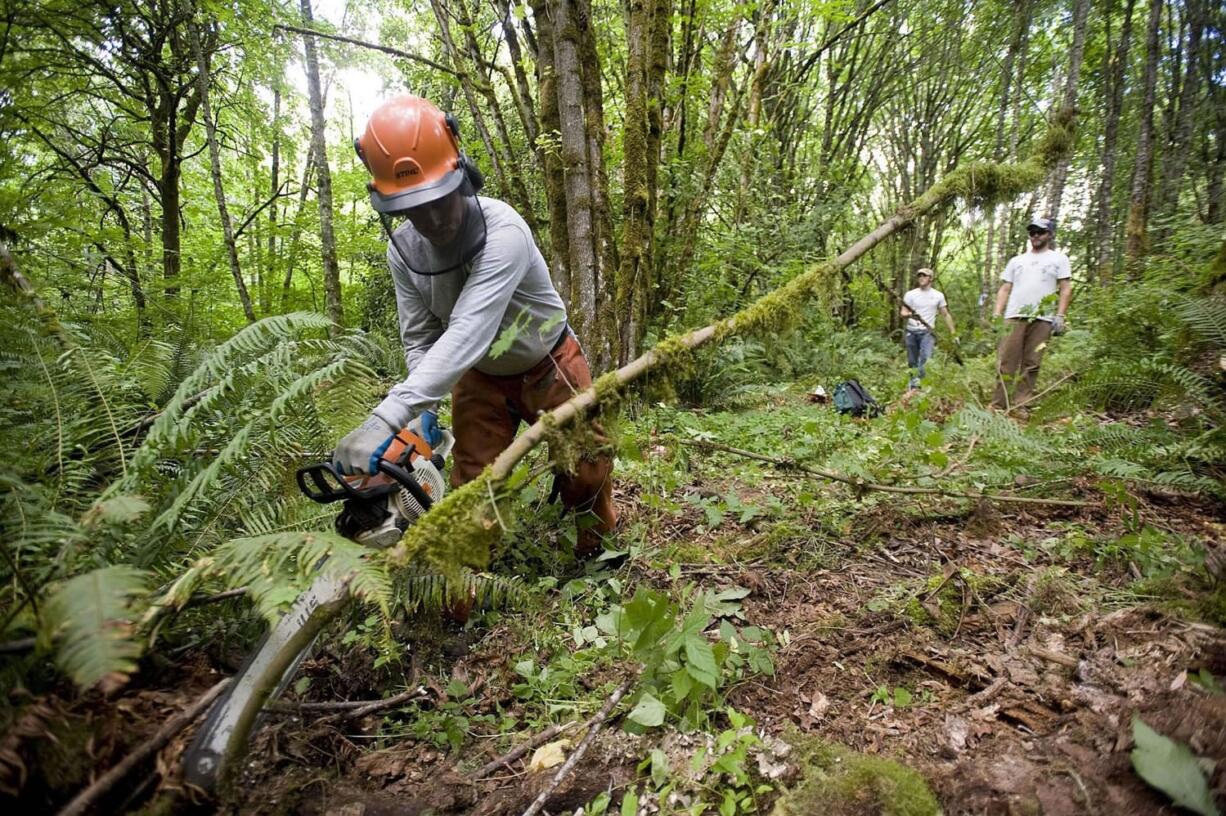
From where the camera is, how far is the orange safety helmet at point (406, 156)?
2062 millimetres

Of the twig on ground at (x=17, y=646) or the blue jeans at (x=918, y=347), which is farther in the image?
the blue jeans at (x=918, y=347)

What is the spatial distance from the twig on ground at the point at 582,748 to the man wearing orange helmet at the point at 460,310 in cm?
94

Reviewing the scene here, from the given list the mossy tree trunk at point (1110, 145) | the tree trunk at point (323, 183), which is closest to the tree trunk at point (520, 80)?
the tree trunk at point (323, 183)

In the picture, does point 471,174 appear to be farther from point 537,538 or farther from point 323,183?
point 323,183

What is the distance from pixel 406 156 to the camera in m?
2.08

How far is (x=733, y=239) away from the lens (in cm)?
724

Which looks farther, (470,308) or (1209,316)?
(1209,316)

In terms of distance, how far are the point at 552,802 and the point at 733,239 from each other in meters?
6.93

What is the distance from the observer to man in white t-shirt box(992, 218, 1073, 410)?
528 cm

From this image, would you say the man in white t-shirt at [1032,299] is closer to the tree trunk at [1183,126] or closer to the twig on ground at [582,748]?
the tree trunk at [1183,126]

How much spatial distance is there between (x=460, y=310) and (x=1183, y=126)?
507 inches

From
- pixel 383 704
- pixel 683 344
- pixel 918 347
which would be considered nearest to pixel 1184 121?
pixel 918 347

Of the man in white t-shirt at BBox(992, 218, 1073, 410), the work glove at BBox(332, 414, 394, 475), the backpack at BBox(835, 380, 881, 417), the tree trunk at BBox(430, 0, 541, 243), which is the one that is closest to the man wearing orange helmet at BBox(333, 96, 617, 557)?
the work glove at BBox(332, 414, 394, 475)

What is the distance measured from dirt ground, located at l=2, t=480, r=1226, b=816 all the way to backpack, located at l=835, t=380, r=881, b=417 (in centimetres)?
311
